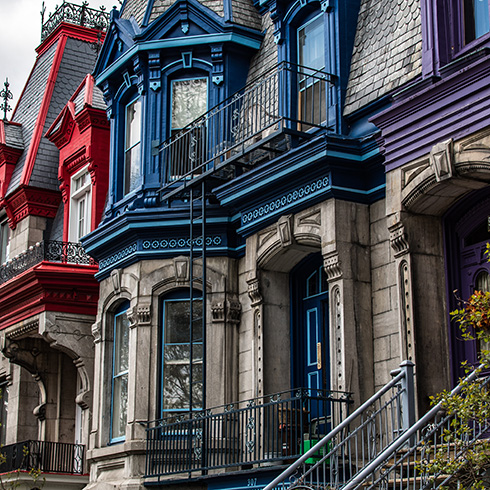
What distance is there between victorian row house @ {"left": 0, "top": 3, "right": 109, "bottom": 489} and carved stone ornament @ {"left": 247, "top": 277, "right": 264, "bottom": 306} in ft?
19.1

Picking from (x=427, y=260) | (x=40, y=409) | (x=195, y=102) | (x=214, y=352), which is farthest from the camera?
(x=40, y=409)

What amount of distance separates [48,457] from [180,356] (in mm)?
5490

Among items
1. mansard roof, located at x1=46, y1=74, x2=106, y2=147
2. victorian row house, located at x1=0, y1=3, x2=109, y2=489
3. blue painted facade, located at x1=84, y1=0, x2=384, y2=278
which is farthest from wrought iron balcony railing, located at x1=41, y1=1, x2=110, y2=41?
blue painted facade, located at x1=84, y1=0, x2=384, y2=278

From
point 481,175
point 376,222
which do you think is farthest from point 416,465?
point 376,222

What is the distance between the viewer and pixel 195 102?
60.7 ft

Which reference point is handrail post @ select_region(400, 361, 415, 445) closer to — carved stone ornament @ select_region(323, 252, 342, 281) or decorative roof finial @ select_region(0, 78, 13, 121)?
carved stone ornament @ select_region(323, 252, 342, 281)

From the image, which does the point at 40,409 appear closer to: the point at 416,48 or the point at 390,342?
the point at 390,342

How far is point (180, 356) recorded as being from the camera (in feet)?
57.2

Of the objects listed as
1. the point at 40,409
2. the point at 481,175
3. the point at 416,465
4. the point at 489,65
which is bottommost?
the point at 416,465

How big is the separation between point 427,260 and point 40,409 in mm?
11941

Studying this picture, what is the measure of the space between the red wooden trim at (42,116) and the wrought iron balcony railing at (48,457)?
669 centimetres

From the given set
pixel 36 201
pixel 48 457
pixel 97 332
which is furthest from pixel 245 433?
pixel 36 201

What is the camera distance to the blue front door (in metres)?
15.3

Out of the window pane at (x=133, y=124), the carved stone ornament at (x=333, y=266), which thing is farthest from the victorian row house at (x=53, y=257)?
the carved stone ornament at (x=333, y=266)
